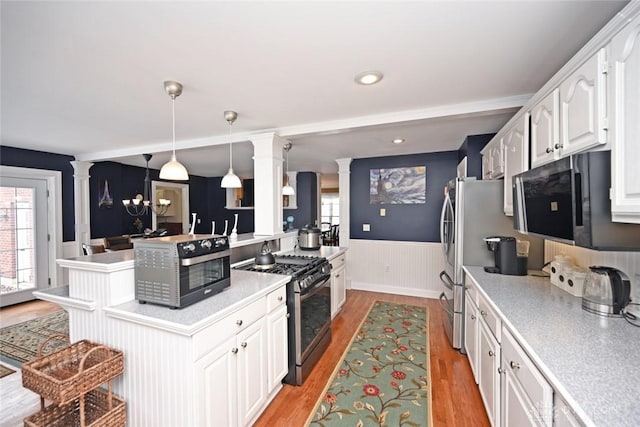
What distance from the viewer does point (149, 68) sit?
70.7 inches

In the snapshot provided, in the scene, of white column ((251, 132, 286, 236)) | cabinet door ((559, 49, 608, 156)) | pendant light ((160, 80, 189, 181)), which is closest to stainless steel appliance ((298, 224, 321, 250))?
white column ((251, 132, 286, 236))

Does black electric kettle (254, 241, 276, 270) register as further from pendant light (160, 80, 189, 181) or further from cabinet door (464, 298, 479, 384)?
cabinet door (464, 298, 479, 384)

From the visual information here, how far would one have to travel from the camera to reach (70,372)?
1.57 meters

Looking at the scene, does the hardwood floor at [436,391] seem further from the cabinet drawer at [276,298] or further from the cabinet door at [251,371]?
the cabinet drawer at [276,298]

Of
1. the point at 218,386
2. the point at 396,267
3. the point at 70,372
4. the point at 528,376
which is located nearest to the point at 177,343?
the point at 218,386

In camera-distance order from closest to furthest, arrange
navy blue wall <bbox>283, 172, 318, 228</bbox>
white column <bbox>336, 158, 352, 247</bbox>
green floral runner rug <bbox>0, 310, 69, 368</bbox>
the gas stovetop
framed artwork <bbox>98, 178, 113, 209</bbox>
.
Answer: the gas stovetop → green floral runner rug <bbox>0, 310, 69, 368</bbox> → white column <bbox>336, 158, 352, 247</bbox> → framed artwork <bbox>98, 178, 113, 209</bbox> → navy blue wall <bbox>283, 172, 318, 228</bbox>

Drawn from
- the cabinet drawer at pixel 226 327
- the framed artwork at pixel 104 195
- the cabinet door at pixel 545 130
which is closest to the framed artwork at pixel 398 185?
the cabinet door at pixel 545 130

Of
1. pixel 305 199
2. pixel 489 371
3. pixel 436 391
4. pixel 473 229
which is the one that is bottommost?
pixel 436 391

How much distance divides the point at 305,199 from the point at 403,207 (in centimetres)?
242

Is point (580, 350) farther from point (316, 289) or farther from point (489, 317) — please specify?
point (316, 289)

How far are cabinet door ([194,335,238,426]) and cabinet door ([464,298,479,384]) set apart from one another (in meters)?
1.77

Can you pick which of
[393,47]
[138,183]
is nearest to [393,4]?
[393,47]

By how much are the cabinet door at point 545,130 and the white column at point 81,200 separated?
6062mm

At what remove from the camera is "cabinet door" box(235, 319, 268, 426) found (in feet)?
5.54
